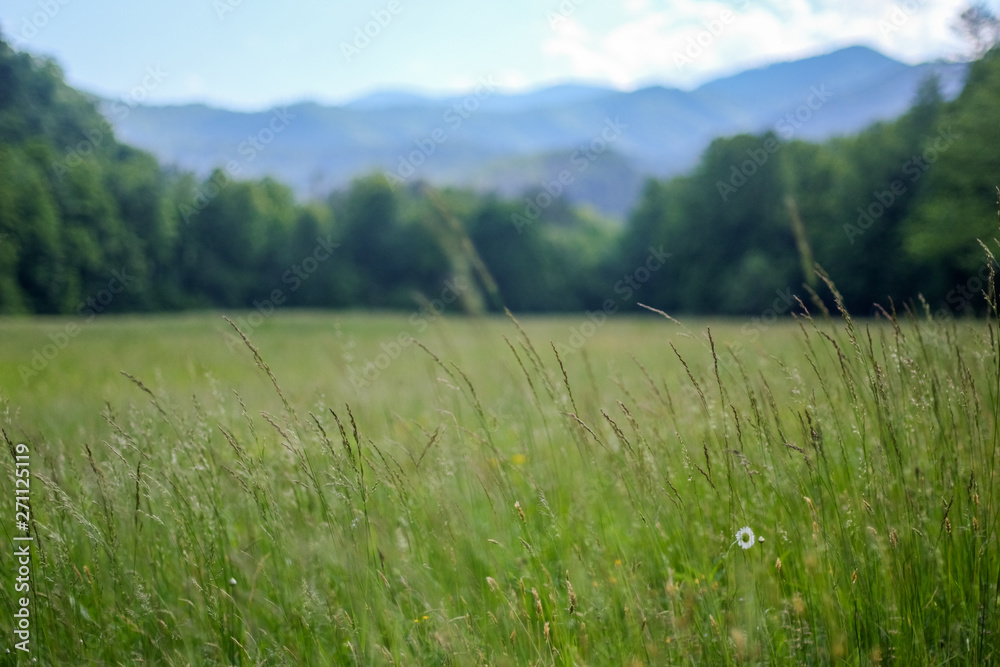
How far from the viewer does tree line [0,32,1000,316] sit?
17844mm

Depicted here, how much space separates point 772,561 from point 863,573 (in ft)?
0.96

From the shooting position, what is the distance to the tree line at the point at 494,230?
17844mm

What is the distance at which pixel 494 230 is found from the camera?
5859 cm

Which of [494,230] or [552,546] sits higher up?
[494,230]

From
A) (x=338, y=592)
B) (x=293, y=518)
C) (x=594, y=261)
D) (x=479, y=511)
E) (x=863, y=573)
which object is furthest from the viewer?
(x=594, y=261)

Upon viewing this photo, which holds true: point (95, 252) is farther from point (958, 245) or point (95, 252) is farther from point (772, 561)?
point (958, 245)

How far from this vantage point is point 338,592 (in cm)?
223

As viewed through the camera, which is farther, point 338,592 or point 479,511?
point 479,511

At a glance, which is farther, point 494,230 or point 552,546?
point 494,230

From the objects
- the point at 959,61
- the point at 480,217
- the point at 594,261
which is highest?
the point at 959,61

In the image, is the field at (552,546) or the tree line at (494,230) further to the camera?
the tree line at (494,230)

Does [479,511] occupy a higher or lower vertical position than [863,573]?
lower

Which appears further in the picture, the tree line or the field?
the tree line

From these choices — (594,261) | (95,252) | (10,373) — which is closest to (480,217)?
(594,261)
